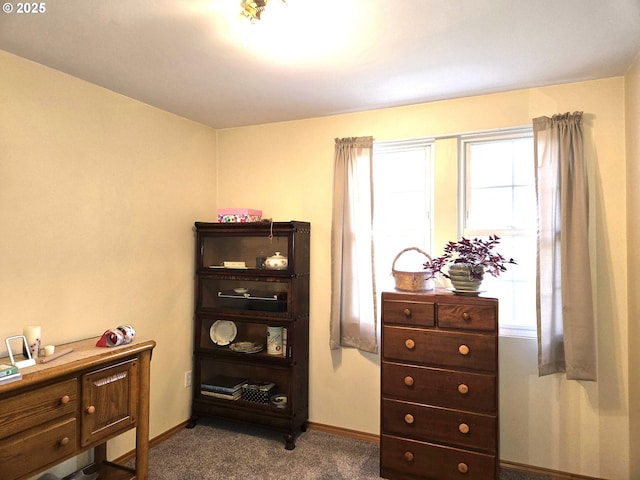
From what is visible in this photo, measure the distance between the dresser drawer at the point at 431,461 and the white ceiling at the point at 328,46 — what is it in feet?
7.18

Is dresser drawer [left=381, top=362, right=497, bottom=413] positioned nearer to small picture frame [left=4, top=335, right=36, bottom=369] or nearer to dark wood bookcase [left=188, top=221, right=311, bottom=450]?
dark wood bookcase [left=188, top=221, right=311, bottom=450]

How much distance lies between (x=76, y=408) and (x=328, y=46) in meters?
2.19

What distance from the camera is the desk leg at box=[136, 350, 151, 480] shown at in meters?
2.28

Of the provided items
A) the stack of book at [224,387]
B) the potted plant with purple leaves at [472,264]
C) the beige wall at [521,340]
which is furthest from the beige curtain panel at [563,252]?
the stack of book at [224,387]

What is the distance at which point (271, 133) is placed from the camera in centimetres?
338

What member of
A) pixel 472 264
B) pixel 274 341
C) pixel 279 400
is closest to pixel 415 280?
pixel 472 264

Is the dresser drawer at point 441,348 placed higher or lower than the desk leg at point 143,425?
higher

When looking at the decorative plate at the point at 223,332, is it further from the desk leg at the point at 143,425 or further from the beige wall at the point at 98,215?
the desk leg at the point at 143,425

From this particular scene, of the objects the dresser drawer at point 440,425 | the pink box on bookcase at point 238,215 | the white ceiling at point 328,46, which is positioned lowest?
the dresser drawer at point 440,425

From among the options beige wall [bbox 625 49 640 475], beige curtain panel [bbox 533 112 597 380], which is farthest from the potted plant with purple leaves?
beige wall [bbox 625 49 640 475]

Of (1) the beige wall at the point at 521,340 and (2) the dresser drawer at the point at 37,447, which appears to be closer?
(2) the dresser drawer at the point at 37,447

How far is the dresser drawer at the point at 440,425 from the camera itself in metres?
2.22

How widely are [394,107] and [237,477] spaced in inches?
107

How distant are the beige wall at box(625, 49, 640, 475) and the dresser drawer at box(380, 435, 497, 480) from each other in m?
0.85
